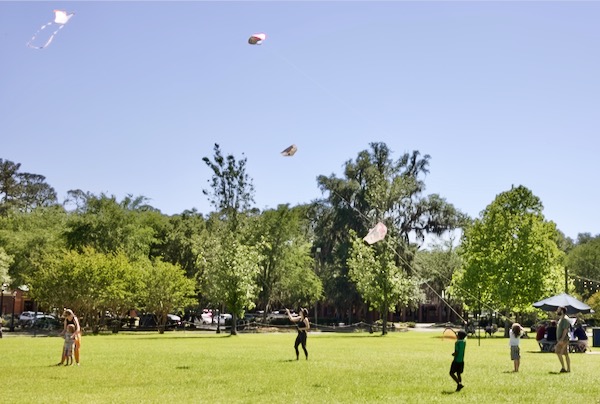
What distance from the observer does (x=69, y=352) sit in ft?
71.5

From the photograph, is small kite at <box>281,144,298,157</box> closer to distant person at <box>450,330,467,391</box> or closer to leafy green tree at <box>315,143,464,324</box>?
distant person at <box>450,330,467,391</box>

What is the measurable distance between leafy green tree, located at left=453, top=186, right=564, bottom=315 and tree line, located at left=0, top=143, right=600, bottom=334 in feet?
0.28

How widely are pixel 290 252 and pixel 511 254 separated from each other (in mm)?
23131

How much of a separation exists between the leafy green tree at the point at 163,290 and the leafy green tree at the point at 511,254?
2299 cm

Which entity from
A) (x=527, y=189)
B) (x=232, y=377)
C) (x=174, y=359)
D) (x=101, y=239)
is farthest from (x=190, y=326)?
(x=232, y=377)

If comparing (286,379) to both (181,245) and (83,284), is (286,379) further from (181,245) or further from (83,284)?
(181,245)

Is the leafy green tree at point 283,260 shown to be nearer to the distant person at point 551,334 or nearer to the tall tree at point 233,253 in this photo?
the tall tree at point 233,253

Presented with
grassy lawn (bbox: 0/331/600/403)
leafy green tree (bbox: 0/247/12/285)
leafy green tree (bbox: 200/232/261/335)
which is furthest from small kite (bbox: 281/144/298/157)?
Answer: leafy green tree (bbox: 0/247/12/285)

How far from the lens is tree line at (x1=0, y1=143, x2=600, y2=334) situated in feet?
171

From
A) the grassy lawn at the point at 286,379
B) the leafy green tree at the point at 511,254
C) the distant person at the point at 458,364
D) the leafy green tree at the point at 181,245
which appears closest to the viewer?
the grassy lawn at the point at 286,379

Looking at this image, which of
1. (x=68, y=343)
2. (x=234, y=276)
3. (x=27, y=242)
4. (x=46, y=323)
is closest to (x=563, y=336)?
(x=68, y=343)

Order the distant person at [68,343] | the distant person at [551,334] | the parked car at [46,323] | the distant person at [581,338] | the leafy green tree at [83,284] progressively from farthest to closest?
the parked car at [46,323] < the leafy green tree at [83,284] < the distant person at [551,334] < the distant person at [581,338] < the distant person at [68,343]

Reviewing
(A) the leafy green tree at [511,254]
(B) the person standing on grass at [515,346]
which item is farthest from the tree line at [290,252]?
(B) the person standing on grass at [515,346]

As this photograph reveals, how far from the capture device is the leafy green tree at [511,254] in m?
51.7
